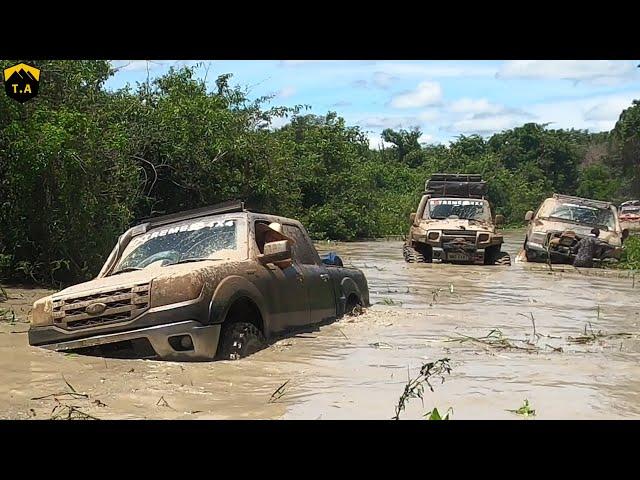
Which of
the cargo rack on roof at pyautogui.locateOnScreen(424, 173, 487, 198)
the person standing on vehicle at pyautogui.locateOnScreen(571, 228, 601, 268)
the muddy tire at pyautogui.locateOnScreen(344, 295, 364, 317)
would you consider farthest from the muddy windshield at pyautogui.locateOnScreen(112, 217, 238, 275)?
the cargo rack on roof at pyautogui.locateOnScreen(424, 173, 487, 198)

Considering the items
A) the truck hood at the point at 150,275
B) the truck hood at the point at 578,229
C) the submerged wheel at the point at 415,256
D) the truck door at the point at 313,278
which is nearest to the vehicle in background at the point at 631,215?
the truck hood at the point at 578,229

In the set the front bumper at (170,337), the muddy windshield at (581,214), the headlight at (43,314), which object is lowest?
the front bumper at (170,337)

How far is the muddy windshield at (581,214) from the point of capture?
20.8 metres

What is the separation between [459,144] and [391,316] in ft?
173

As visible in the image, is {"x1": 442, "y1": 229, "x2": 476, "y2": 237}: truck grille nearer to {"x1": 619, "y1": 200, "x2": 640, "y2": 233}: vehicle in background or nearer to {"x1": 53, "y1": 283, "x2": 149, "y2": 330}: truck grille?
{"x1": 53, "y1": 283, "x2": 149, "y2": 330}: truck grille

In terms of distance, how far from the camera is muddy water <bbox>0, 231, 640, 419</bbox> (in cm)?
591

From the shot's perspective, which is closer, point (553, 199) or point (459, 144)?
point (553, 199)

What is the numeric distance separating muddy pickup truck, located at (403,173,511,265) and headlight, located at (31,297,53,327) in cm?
1398

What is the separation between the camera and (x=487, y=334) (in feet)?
34.3

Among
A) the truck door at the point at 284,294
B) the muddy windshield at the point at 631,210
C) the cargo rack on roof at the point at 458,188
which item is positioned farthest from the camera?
the muddy windshield at the point at 631,210

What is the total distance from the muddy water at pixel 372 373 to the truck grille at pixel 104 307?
0.97 ft

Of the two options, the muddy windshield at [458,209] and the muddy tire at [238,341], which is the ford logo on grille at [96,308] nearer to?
the muddy tire at [238,341]
